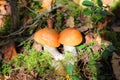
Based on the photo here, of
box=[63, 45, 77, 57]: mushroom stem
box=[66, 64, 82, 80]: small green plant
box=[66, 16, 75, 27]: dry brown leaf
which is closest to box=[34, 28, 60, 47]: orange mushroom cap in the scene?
box=[63, 45, 77, 57]: mushroom stem

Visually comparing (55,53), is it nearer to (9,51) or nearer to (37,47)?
(37,47)

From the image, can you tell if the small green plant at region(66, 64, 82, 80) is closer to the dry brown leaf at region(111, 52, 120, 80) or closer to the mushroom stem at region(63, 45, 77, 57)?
the mushroom stem at region(63, 45, 77, 57)

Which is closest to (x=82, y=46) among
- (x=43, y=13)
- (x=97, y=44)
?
(x=97, y=44)

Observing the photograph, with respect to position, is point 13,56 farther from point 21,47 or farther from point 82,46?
point 82,46

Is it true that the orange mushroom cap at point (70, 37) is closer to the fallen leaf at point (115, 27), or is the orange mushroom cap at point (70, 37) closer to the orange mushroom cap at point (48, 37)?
the orange mushroom cap at point (48, 37)

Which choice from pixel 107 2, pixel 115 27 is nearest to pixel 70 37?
pixel 115 27

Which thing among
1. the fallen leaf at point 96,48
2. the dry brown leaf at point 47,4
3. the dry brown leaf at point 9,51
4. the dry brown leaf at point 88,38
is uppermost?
the dry brown leaf at point 47,4

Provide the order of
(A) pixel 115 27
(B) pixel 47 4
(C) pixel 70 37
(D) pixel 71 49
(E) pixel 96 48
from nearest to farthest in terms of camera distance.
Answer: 1. (C) pixel 70 37
2. (D) pixel 71 49
3. (E) pixel 96 48
4. (A) pixel 115 27
5. (B) pixel 47 4

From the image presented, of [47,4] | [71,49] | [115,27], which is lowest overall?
[71,49]

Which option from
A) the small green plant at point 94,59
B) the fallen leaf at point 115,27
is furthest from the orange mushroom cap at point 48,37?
the fallen leaf at point 115,27
